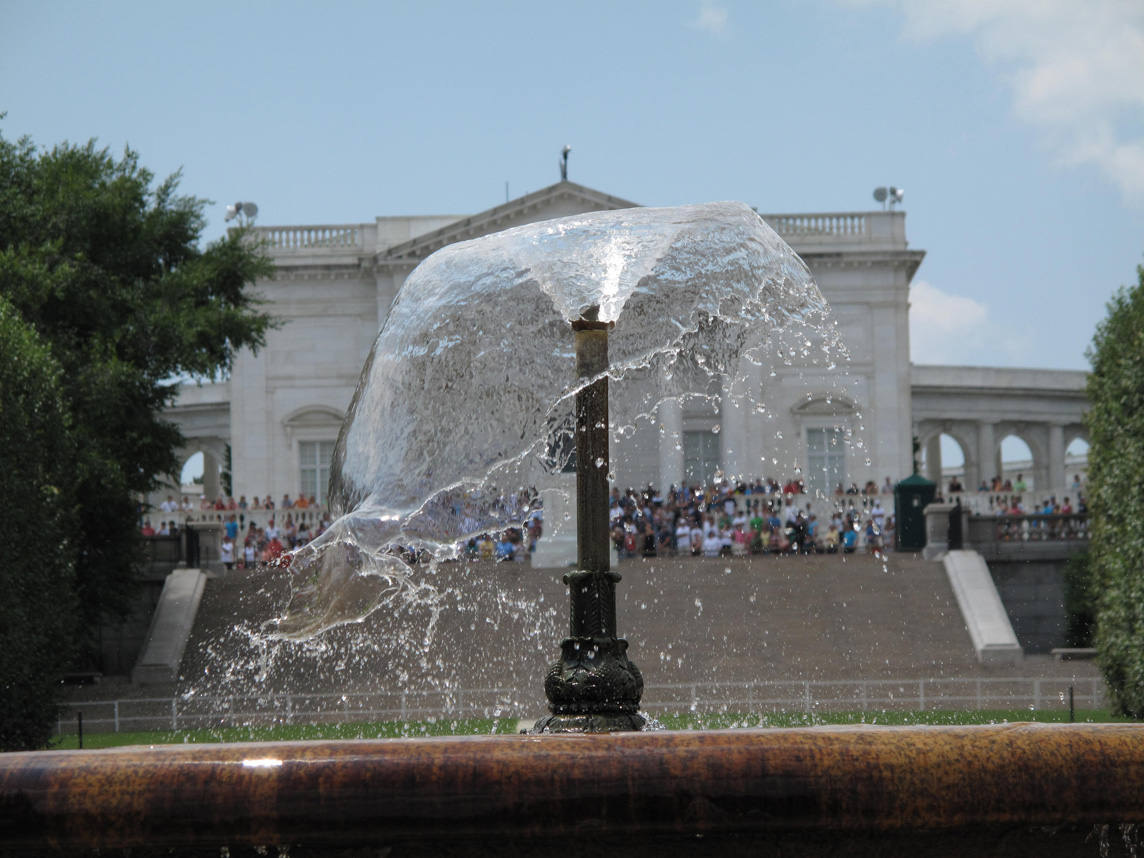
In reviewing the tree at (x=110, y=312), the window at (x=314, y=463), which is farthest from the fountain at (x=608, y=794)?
the window at (x=314, y=463)

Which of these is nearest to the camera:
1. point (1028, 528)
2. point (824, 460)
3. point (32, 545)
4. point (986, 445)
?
point (32, 545)

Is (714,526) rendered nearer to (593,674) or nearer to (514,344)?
(514,344)

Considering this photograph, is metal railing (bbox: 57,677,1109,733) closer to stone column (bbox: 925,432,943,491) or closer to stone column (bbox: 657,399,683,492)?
stone column (bbox: 657,399,683,492)

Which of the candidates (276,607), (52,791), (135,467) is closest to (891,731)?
(52,791)

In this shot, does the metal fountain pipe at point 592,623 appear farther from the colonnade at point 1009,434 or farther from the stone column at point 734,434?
the colonnade at point 1009,434

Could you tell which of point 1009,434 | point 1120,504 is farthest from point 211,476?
point 1120,504

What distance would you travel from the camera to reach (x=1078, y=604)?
30.2 meters

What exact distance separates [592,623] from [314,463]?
132ft

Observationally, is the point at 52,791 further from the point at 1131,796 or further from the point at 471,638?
the point at 471,638

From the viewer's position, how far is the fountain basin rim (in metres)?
3.65

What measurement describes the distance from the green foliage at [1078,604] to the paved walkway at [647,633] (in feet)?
11.3

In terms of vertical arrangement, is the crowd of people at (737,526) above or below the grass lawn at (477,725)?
above

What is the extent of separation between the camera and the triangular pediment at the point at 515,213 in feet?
151

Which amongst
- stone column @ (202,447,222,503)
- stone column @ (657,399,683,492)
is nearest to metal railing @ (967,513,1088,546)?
stone column @ (657,399,683,492)
